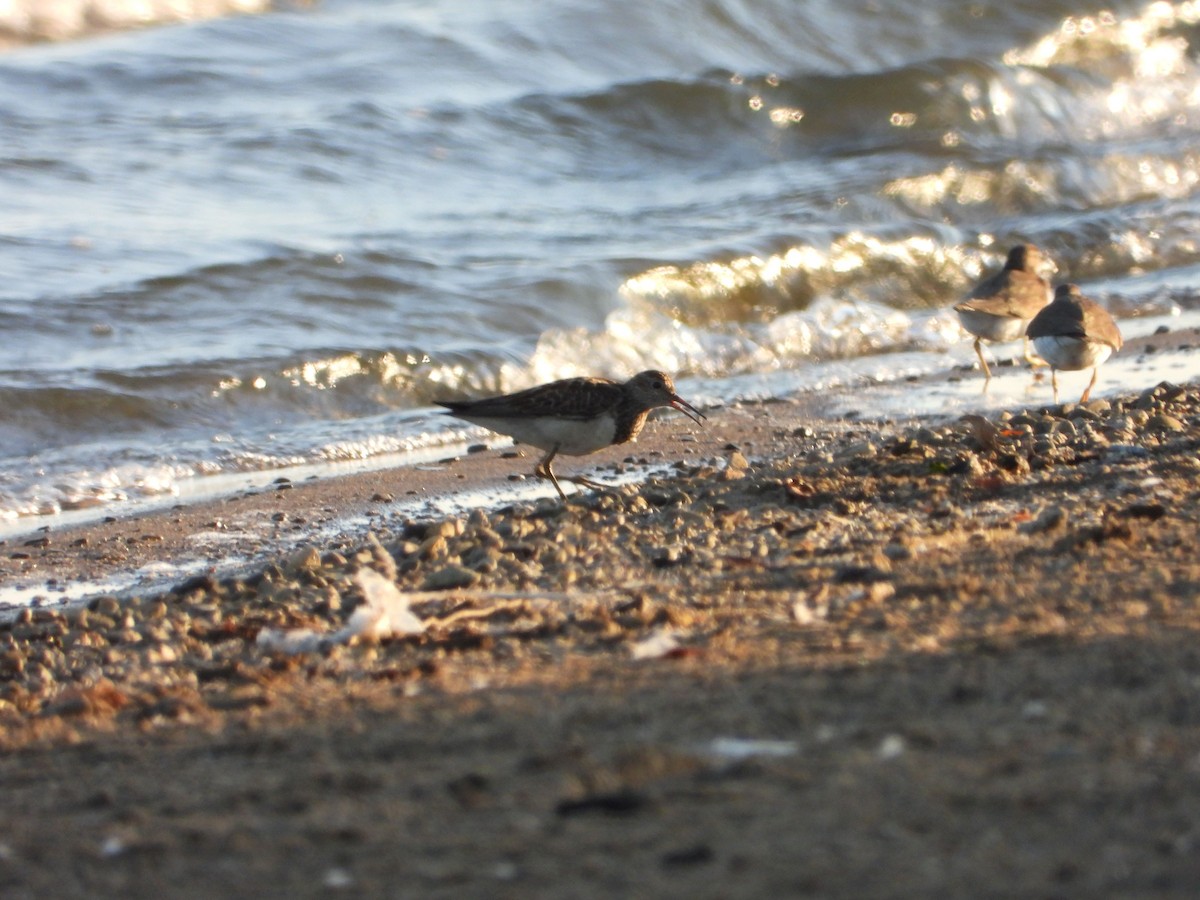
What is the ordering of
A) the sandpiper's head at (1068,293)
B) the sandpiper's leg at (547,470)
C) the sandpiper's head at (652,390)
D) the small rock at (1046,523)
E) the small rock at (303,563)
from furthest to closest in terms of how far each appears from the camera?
the sandpiper's head at (1068,293)
the sandpiper's head at (652,390)
the sandpiper's leg at (547,470)
the small rock at (303,563)
the small rock at (1046,523)

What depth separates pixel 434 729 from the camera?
12.3ft

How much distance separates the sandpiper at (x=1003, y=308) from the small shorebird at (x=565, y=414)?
11.1ft

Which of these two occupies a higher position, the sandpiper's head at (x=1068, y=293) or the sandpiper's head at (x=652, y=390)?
the sandpiper's head at (x=1068, y=293)

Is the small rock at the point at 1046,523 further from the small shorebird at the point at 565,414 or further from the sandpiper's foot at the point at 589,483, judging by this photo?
the small shorebird at the point at 565,414

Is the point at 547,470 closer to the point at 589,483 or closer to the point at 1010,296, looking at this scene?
the point at 589,483

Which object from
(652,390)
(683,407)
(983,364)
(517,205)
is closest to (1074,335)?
(983,364)

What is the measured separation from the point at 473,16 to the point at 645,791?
18.0 metres

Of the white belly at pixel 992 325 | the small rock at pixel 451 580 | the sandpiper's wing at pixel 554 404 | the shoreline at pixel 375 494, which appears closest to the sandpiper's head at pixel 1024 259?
the white belly at pixel 992 325

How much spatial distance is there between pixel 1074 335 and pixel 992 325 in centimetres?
143

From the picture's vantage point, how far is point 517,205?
48.3ft

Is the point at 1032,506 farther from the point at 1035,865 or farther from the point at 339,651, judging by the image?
the point at 1035,865

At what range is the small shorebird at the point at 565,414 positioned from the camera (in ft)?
23.9

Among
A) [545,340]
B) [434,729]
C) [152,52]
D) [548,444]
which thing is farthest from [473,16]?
[434,729]

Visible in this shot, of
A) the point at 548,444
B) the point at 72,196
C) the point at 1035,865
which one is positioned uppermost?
the point at 72,196
